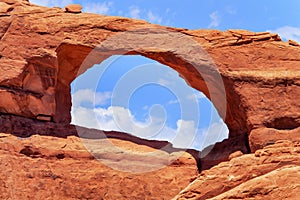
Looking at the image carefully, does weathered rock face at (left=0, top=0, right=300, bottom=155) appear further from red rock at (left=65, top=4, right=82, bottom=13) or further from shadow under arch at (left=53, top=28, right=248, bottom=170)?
red rock at (left=65, top=4, right=82, bottom=13)

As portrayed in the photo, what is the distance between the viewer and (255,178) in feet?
38.6

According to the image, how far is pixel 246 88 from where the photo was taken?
16812 mm

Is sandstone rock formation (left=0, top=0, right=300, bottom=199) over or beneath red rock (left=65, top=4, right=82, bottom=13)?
beneath

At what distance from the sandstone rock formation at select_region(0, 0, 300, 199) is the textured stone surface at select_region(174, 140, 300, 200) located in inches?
115

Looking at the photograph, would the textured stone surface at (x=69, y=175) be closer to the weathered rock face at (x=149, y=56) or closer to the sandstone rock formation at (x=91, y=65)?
the sandstone rock formation at (x=91, y=65)

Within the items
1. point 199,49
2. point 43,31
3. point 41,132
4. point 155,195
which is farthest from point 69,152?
point 199,49

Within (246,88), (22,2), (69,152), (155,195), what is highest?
(22,2)

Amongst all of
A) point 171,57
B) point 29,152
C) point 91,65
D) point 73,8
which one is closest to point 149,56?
point 171,57

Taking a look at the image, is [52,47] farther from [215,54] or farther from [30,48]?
[215,54]

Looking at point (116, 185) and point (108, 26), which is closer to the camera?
point (116, 185)

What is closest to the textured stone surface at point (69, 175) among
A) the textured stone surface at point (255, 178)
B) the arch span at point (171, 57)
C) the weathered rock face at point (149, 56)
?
the weathered rock face at point (149, 56)

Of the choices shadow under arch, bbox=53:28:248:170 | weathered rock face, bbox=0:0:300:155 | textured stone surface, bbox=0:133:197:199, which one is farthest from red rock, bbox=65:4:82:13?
textured stone surface, bbox=0:133:197:199

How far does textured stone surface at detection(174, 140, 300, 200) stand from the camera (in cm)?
1114

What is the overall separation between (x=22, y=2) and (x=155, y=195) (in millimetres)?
8015
